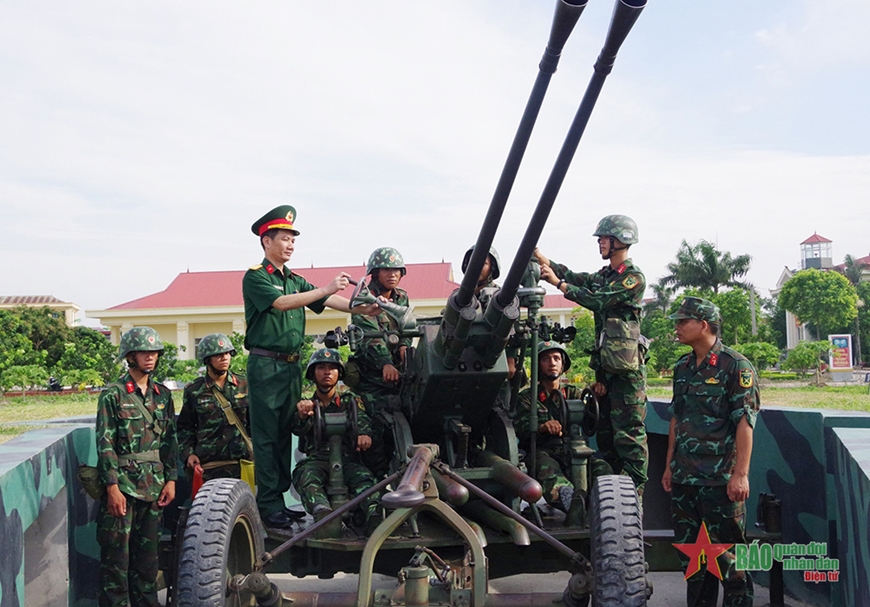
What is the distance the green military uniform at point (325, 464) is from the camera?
Answer: 16.4 feet

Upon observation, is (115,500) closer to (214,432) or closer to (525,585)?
(214,432)

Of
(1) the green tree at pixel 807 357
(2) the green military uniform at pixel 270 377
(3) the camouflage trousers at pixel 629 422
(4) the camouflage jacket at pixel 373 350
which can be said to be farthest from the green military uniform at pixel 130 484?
(1) the green tree at pixel 807 357

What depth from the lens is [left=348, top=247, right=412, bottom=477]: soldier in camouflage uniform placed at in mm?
5617

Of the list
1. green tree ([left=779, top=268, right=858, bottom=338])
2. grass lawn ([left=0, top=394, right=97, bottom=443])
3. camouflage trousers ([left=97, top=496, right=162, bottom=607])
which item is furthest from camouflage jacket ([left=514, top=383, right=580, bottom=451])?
green tree ([left=779, top=268, right=858, bottom=338])

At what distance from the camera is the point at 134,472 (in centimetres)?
511

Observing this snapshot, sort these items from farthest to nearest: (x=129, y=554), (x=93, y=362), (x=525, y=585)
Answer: (x=93, y=362)
(x=525, y=585)
(x=129, y=554)

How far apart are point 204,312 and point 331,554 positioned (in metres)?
42.0

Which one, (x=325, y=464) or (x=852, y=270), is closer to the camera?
(x=325, y=464)

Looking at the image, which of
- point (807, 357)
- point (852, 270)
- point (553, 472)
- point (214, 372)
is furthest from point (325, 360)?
point (852, 270)

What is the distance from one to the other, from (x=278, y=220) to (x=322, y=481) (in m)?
1.68

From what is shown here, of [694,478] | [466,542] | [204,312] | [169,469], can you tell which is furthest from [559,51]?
[204,312]

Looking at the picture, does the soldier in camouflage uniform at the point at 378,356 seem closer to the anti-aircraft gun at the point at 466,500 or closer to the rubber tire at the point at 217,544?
→ the anti-aircraft gun at the point at 466,500

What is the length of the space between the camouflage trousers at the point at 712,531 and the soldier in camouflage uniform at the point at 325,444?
1793mm

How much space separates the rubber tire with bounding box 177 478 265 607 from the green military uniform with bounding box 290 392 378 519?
0.51 metres
